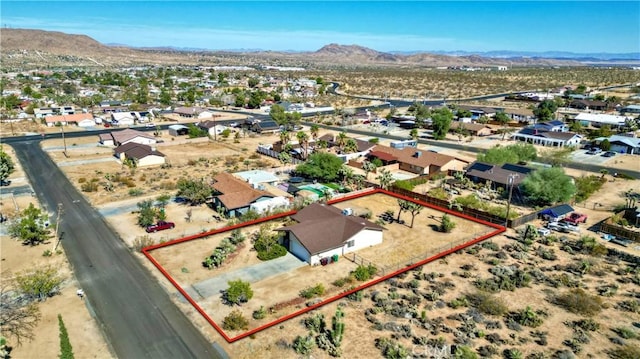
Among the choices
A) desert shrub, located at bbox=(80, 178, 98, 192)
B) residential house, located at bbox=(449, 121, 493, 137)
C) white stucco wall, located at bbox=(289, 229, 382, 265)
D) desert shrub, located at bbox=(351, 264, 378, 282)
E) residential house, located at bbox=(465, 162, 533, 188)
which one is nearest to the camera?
desert shrub, located at bbox=(351, 264, 378, 282)

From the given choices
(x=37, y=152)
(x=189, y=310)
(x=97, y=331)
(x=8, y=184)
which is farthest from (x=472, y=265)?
(x=37, y=152)

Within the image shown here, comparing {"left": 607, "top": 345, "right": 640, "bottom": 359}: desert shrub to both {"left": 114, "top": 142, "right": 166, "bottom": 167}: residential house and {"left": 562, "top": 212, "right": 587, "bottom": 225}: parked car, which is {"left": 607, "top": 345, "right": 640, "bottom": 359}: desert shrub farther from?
{"left": 114, "top": 142, "right": 166, "bottom": 167}: residential house

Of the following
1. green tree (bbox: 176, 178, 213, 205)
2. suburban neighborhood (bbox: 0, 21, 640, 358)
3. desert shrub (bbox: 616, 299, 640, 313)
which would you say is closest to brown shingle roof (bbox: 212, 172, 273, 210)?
suburban neighborhood (bbox: 0, 21, 640, 358)

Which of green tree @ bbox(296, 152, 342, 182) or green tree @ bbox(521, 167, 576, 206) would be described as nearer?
green tree @ bbox(521, 167, 576, 206)

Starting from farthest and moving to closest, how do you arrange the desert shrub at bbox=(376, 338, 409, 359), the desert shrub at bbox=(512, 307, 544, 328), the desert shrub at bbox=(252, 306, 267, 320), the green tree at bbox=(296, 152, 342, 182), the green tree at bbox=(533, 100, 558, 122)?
the green tree at bbox=(533, 100, 558, 122)
the green tree at bbox=(296, 152, 342, 182)
the desert shrub at bbox=(252, 306, 267, 320)
the desert shrub at bbox=(512, 307, 544, 328)
the desert shrub at bbox=(376, 338, 409, 359)

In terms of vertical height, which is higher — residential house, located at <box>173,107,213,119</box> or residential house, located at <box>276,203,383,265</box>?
residential house, located at <box>173,107,213,119</box>

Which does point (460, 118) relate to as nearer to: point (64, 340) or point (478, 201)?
point (478, 201)

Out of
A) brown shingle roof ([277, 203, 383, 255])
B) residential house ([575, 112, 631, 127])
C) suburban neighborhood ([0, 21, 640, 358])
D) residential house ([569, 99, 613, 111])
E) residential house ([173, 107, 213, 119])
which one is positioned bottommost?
suburban neighborhood ([0, 21, 640, 358])
